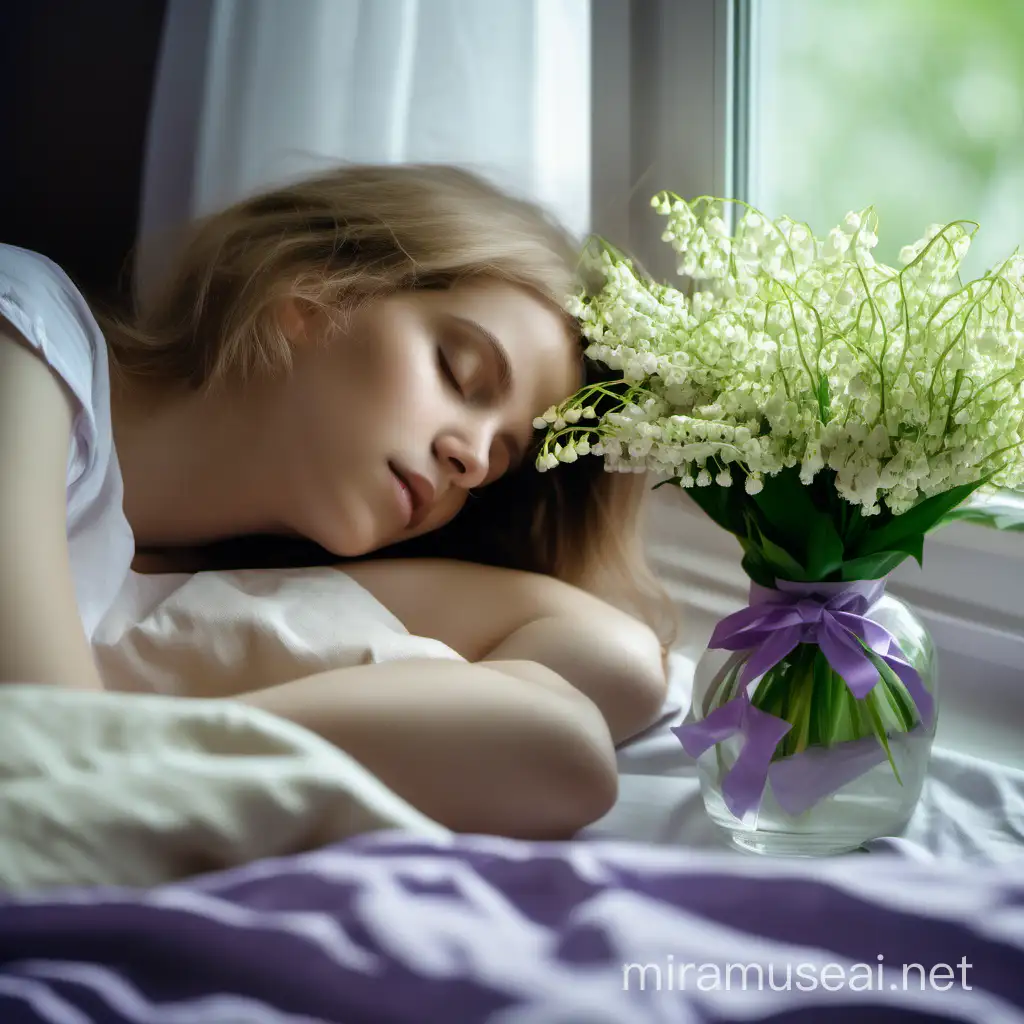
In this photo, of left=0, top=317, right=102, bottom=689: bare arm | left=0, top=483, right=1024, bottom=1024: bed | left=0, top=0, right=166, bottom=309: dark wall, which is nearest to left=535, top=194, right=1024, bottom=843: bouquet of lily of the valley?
left=0, top=483, right=1024, bottom=1024: bed

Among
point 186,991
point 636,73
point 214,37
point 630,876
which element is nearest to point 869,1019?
point 630,876

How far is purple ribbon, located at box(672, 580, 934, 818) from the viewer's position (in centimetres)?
75

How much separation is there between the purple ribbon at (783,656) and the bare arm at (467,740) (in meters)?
0.09

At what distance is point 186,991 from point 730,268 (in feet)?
1.93

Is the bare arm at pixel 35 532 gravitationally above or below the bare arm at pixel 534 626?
above

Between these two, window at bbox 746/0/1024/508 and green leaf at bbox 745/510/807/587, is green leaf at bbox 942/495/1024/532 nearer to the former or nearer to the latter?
window at bbox 746/0/1024/508

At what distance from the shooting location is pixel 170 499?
103cm

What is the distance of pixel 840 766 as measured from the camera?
0.76m

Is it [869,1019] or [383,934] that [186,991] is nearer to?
[383,934]

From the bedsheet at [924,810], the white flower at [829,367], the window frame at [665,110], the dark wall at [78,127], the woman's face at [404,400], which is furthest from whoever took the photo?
the window frame at [665,110]

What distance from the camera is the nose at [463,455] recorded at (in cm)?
97

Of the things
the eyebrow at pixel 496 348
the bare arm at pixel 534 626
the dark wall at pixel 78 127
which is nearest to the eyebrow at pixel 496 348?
the eyebrow at pixel 496 348

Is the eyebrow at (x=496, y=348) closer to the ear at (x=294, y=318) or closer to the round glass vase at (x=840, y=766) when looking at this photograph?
the ear at (x=294, y=318)

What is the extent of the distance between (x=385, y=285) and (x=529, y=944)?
69 centimetres
